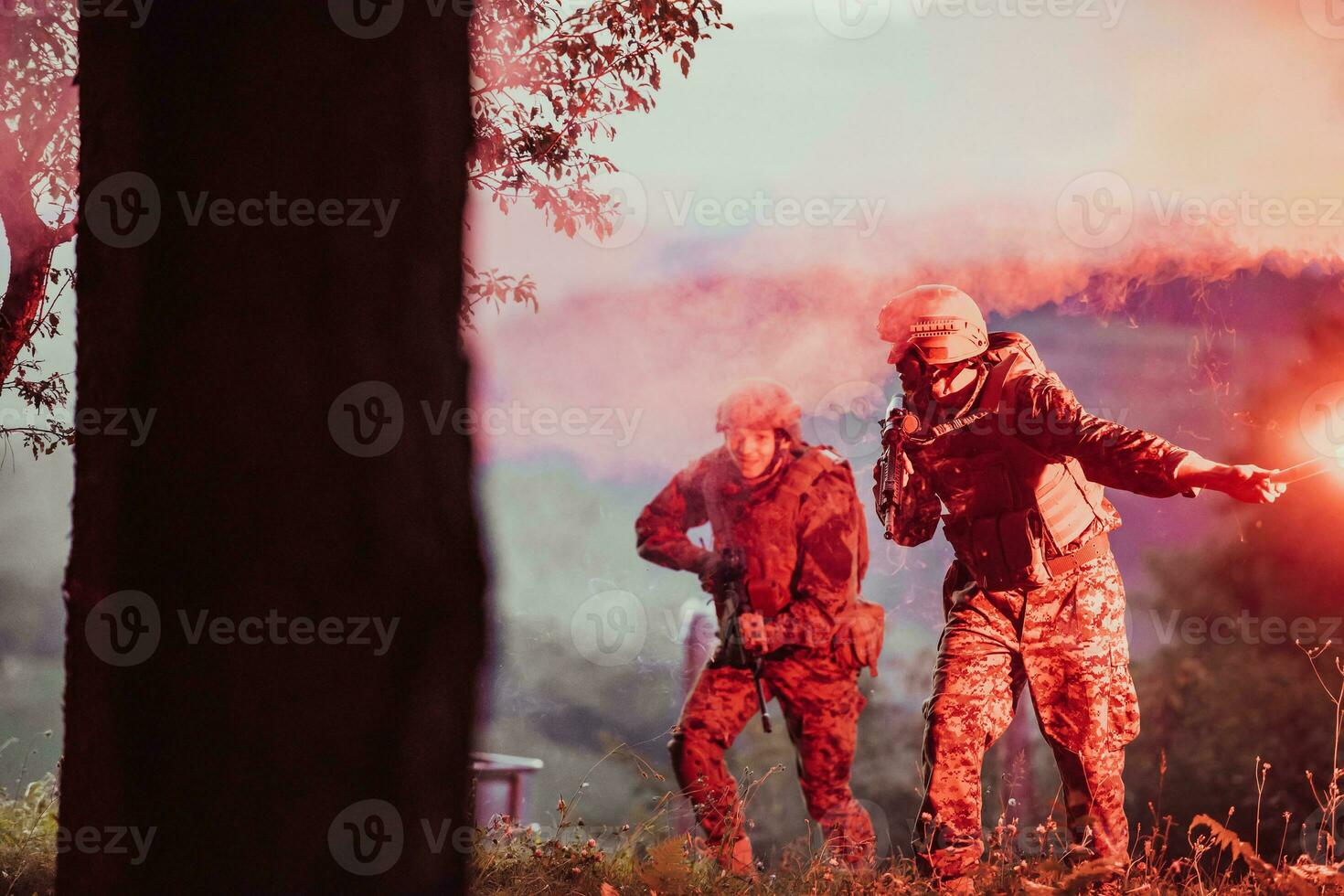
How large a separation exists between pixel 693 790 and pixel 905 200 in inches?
125

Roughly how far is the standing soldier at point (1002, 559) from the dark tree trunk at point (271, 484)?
302 cm

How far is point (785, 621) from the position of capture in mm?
5648

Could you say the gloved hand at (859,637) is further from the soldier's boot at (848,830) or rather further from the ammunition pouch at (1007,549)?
the ammunition pouch at (1007,549)

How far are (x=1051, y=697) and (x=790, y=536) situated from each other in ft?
5.19

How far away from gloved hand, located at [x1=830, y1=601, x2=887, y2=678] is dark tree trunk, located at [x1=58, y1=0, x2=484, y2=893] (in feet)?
13.5

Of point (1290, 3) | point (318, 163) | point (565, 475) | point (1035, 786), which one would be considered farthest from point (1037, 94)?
point (318, 163)

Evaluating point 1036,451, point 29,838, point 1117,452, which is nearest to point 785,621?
point 1036,451

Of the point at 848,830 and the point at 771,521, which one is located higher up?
the point at 771,521

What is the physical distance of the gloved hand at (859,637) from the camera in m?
5.67

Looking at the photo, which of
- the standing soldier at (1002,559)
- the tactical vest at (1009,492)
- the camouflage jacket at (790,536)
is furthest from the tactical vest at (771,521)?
the tactical vest at (1009,492)

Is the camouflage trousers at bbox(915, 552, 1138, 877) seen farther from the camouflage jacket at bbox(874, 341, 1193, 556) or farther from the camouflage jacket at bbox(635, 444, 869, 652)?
the camouflage jacket at bbox(635, 444, 869, 652)

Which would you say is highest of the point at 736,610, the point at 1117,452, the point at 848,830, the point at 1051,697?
the point at 1117,452

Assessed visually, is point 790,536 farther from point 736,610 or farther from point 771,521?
point 736,610

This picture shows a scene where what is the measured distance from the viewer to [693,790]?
18.2ft
